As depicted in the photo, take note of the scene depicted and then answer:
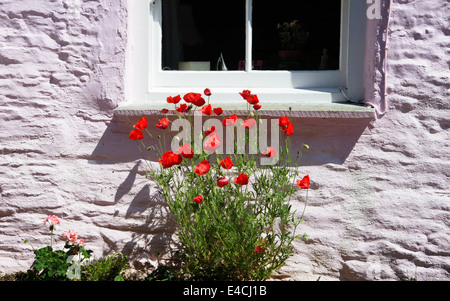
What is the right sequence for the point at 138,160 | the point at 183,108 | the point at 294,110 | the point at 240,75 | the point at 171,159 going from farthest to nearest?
the point at 240,75 → the point at 138,160 → the point at 294,110 → the point at 183,108 → the point at 171,159

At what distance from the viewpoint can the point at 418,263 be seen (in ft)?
9.32

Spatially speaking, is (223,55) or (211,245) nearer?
(211,245)

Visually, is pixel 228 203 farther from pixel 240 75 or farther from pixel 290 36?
pixel 290 36

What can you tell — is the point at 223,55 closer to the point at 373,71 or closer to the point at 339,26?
the point at 339,26

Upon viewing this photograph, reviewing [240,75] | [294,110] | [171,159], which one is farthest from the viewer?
[240,75]

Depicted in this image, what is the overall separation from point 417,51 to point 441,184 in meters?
0.79

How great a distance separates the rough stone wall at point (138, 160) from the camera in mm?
2811

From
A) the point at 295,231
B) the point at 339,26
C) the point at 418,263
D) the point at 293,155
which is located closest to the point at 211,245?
the point at 295,231

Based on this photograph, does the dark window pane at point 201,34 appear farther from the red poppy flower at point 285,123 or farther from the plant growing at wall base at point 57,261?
the plant growing at wall base at point 57,261

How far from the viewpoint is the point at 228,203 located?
265cm

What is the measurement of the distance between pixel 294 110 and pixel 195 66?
84cm

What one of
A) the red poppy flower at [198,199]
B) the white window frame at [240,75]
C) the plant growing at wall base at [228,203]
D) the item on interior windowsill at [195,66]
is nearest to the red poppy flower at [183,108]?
the plant growing at wall base at [228,203]

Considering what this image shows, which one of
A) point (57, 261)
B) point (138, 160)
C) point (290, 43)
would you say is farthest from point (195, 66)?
point (57, 261)

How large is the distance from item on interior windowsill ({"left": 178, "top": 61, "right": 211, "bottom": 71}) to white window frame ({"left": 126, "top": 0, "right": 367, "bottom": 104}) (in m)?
0.08
